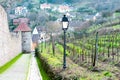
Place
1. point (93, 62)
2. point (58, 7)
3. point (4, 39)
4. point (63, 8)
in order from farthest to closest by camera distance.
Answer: point (58, 7) → point (63, 8) → point (4, 39) → point (93, 62)

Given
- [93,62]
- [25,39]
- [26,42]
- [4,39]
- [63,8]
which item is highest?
[63,8]

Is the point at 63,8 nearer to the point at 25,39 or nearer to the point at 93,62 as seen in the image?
the point at 25,39

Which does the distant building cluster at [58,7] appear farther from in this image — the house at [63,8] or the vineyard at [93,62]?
the vineyard at [93,62]

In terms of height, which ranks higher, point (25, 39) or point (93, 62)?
point (93, 62)

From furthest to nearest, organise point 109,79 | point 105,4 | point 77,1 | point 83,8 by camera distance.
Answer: point 77,1 → point 83,8 → point 105,4 → point 109,79

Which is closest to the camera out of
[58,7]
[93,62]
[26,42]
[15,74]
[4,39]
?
[93,62]

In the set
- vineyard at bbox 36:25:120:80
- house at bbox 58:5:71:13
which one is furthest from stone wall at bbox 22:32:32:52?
house at bbox 58:5:71:13

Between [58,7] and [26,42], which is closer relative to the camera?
[26,42]

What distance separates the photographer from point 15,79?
61.3 feet

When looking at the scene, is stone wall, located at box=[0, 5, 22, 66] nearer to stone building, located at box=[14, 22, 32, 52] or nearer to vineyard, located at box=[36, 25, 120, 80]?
vineyard, located at box=[36, 25, 120, 80]

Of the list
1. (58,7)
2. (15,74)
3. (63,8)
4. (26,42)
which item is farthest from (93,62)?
(58,7)

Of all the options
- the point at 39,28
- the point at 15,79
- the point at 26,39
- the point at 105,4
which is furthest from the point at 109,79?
the point at 105,4

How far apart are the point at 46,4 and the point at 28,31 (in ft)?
326

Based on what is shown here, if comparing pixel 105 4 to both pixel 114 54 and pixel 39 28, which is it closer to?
pixel 39 28
